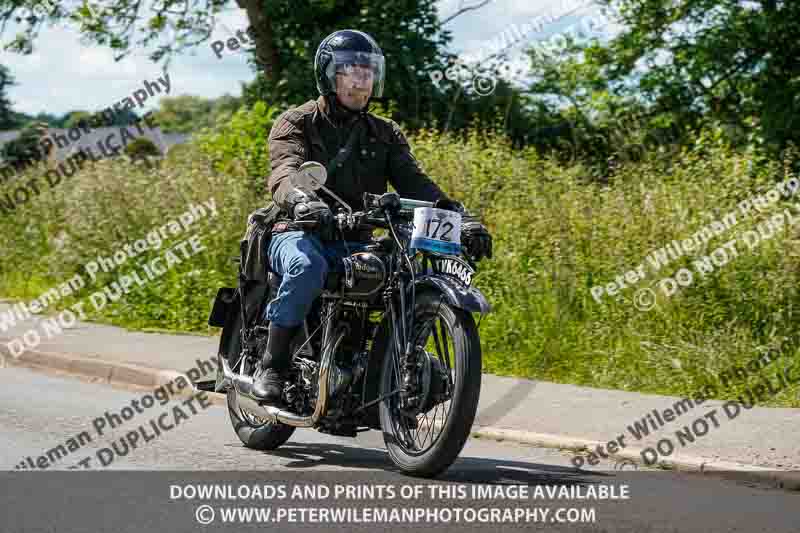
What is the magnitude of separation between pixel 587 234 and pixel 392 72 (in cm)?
968

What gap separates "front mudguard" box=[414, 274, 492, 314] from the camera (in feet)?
18.2

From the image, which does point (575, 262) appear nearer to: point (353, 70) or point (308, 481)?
point (353, 70)

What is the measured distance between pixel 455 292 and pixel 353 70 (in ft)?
5.27

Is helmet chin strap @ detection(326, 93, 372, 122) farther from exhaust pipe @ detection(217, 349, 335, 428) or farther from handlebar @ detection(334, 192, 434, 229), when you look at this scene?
exhaust pipe @ detection(217, 349, 335, 428)

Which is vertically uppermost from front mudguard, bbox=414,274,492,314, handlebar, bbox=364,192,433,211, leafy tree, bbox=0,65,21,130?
handlebar, bbox=364,192,433,211

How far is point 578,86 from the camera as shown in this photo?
899 inches

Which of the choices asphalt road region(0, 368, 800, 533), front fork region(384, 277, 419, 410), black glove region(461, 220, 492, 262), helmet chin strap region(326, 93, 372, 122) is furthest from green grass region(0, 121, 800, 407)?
helmet chin strap region(326, 93, 372, 122)

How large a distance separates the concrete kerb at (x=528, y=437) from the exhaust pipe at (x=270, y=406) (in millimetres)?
1807

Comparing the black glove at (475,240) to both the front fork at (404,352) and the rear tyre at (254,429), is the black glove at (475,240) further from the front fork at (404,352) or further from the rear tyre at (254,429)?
the rear tyre at (254,429)

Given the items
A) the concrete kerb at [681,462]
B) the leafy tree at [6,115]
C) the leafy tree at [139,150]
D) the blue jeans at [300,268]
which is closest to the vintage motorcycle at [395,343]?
the blue jeans at [300,268]

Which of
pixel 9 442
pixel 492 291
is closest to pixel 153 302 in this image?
pixel 492 291

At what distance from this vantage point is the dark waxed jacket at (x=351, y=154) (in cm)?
667

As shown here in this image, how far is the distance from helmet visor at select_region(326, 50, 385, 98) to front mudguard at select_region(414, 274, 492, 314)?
129cm

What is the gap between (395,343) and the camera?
602 centimetres
